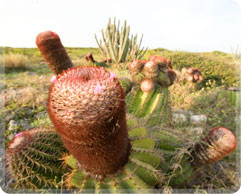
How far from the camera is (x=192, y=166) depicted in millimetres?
1580

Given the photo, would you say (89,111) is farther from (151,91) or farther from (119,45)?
(119,45)

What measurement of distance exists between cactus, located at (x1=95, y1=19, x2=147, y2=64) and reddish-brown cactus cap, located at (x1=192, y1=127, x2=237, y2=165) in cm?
791

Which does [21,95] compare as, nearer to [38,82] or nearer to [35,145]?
[38,82]

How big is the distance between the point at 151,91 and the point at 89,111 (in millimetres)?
1293

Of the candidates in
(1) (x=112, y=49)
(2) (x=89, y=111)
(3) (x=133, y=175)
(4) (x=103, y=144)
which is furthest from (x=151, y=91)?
(1) (x=112, y=49)

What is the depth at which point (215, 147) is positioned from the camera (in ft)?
4.58

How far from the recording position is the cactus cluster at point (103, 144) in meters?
0.78

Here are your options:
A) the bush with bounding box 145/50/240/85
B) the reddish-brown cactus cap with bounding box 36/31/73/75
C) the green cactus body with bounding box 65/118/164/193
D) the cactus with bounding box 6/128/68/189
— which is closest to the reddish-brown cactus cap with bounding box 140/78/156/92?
the green cactus body with bounding box 65/118/164/193

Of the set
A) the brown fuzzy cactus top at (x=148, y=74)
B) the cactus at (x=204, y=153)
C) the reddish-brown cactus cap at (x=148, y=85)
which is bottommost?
the cactus at (x=204, y=153)

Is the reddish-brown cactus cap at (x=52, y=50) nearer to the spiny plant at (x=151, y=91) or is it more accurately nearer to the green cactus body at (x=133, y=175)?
the spiny plant at (x=151, y=91)

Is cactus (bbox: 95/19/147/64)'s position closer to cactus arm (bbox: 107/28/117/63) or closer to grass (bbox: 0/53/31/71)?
cactus arm (bbox: 107/28/117/63)

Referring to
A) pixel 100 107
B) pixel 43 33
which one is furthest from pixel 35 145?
pixel 43 33

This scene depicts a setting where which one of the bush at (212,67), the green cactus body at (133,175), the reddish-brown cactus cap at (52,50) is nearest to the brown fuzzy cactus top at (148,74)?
the green cactus body at (133,175)

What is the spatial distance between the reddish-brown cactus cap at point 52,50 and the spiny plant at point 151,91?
1.32 meters
